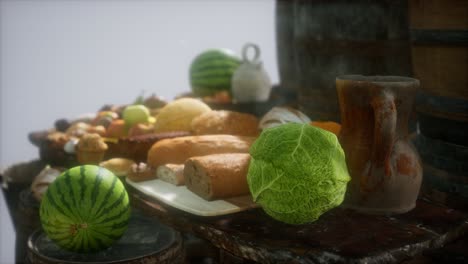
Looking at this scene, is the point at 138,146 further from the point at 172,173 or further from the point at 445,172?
the point at 445,172

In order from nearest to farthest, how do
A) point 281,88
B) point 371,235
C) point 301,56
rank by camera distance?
point 371,235, point 301,56, point 281,88

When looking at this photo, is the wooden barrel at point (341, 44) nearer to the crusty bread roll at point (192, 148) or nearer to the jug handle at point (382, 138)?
the crusty bread roll at point (192, 148)

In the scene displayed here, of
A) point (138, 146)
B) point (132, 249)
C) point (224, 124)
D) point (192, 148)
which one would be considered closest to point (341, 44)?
point (224, 124)

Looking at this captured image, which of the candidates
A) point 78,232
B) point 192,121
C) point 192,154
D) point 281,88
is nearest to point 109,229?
point 78,232

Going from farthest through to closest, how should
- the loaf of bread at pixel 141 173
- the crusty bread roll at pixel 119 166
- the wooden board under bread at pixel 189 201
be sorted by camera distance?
the crusty bread roll at pixel 119 166 < the loaf of bread at pixel 141 173 < the wooden board under bread at pixel 189 201

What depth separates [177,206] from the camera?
5.69 ft

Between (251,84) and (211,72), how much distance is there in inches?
17.6

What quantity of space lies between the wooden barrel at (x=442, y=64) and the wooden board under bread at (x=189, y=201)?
0.84 meters

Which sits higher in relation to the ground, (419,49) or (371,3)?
(371,3)

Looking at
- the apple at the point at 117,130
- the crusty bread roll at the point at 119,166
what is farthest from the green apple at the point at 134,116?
the crusty bread roll at the point at 119,166

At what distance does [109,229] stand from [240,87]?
1.65 m

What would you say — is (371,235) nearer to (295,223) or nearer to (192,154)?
(295,223)

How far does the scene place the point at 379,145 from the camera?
5.03ft

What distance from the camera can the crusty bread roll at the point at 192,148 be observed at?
6.70ft
